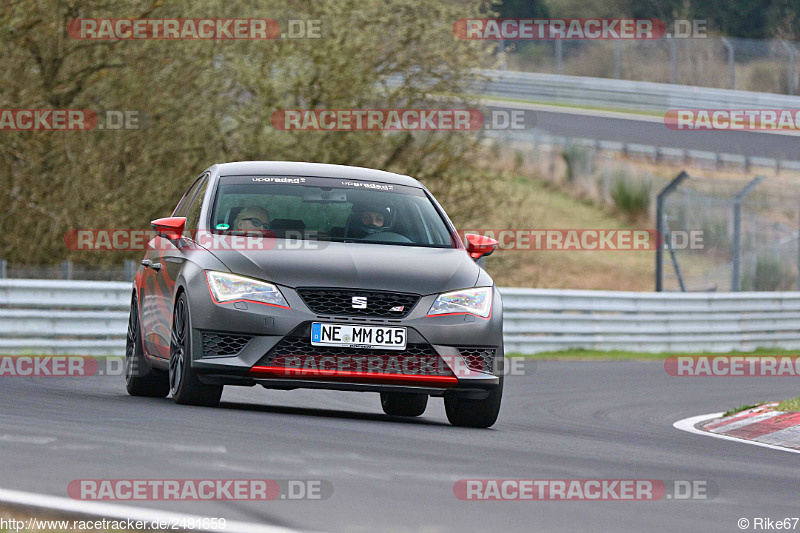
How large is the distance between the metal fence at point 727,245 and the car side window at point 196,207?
1498 centimetres

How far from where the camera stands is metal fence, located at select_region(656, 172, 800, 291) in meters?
26.1

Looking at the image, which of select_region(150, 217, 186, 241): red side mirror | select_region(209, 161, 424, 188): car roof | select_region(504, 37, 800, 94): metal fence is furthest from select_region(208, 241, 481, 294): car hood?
select_region(504, 37, 800, 94): metal fence

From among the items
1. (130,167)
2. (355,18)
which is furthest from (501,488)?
(355,18)

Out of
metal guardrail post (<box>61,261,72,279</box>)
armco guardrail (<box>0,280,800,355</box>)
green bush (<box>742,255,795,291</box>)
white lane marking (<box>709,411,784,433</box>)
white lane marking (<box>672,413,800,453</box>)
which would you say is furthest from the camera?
green bush (<box>742,255,795,291</box>)

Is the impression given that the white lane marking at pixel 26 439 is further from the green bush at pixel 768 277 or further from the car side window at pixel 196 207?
the green bush at pixel 768 277

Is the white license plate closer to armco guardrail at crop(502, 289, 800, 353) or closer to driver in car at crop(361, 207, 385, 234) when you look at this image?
driver in car at crop(361, 207, 385, 234)

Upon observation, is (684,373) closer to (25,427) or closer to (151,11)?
(151,11)

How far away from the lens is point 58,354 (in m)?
17.1

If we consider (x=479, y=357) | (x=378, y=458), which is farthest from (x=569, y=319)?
(x=378, y=458)

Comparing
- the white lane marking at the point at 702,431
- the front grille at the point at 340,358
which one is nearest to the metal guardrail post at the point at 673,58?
the white lane marking at the point at 702,431

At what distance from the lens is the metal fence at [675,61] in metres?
42.8

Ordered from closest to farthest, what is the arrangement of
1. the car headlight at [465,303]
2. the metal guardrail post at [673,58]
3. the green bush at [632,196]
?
1. the car headlight at [465,303]
2. the green bush at [632,196]
3. the metal guardrail post at [673,58]

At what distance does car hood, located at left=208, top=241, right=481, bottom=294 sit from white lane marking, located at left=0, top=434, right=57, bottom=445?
2.06m

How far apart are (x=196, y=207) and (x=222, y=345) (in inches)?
69.2
